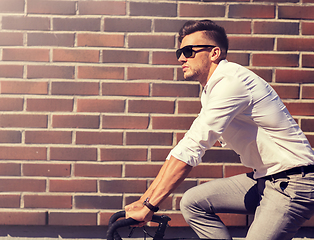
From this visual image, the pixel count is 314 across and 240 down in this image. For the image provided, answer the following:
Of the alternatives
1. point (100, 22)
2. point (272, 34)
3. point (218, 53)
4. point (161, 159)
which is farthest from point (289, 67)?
point (100, 22)

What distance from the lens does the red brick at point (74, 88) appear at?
217cm

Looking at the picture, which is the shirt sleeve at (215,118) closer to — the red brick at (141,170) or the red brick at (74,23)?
the red brick at (141,170)

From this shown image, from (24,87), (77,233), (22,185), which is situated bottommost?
(77,233)

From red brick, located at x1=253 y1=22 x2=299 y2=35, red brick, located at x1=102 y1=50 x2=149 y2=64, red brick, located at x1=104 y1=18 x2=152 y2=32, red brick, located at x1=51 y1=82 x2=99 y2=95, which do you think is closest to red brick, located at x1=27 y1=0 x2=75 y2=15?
red brick, located at x1=104 y1=18 x2=152 y2=32

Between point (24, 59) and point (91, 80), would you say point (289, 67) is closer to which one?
point (91, 80)

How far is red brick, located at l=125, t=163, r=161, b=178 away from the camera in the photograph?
2205 mm

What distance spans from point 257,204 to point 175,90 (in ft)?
3.37

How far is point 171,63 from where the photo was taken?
85.5 inches

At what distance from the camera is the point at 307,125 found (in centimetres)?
220

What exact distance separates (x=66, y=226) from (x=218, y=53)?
181 cm

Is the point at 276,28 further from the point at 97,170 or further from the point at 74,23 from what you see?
the point at 97,170

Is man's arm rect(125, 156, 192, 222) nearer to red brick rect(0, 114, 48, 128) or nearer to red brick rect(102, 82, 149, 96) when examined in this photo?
red brick rect(102, 82, 149, 96)

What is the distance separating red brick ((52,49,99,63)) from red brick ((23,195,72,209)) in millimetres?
1092

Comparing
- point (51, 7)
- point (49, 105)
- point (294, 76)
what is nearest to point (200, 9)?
point (294, 76)
